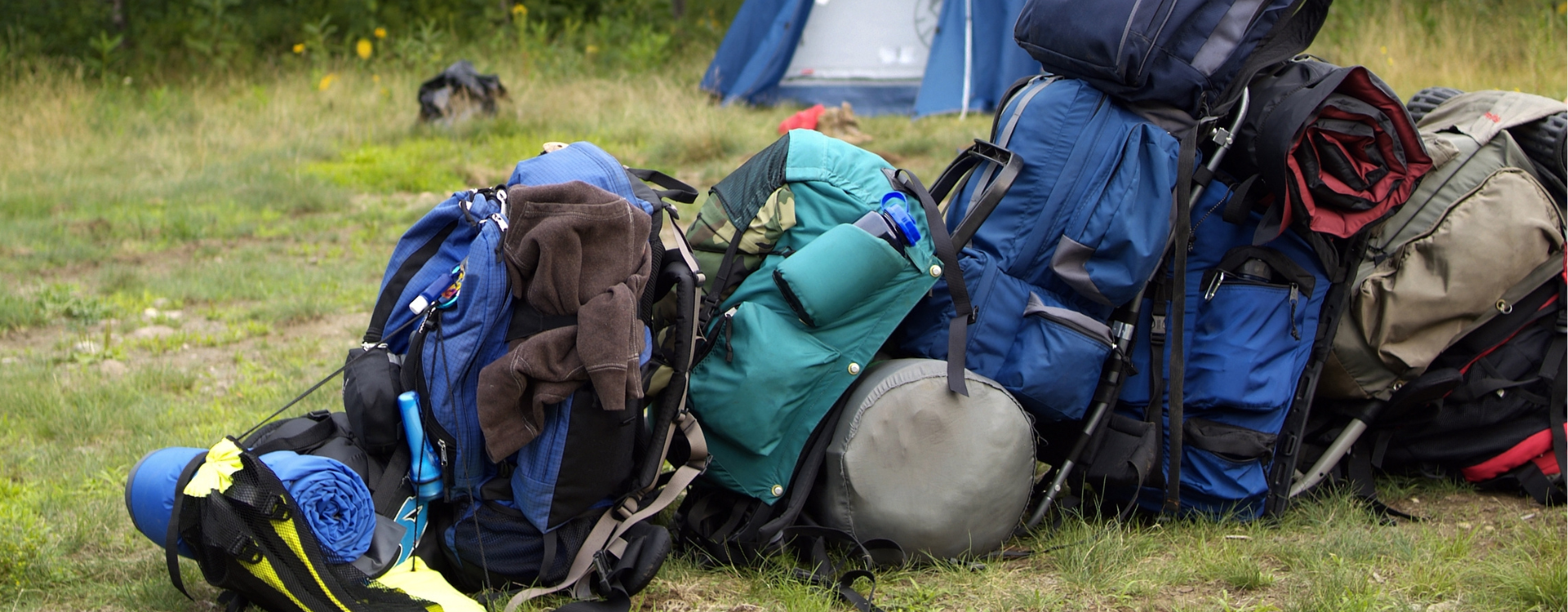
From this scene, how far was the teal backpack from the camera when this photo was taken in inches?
99.9

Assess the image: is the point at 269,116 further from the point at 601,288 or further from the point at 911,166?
the point at 601,288

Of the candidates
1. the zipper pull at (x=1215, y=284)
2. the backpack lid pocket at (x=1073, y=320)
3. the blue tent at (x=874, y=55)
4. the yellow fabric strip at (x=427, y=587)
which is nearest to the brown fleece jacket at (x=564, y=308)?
A: the yellow fabric strip at (x=427, y=587)

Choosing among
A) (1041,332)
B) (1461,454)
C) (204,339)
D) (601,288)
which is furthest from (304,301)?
(1461,454)

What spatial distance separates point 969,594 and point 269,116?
26.2 feet

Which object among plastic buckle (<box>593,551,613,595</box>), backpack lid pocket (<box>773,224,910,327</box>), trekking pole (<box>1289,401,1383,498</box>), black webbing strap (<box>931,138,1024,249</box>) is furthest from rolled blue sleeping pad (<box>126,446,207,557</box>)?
trekking pole (<box>1289,401,1383,498</box>)

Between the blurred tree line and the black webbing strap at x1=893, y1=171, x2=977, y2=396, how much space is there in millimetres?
8614

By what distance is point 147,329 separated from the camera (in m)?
4.69

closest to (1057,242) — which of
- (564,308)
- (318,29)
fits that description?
(564,308)

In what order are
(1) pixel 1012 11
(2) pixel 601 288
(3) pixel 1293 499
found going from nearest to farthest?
(2) pixel 601 288, (3) pixel 1293 499, (1) pixel 1012 11

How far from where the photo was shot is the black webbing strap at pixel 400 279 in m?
2.64

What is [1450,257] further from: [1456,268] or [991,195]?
[991,195]

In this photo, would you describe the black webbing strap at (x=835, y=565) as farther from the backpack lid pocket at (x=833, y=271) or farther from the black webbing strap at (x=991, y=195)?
the black webbing strap at (x=991, y=195)

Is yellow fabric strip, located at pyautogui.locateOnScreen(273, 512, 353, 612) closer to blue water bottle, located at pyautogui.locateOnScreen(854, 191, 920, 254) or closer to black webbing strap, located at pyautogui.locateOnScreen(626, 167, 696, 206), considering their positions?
black webbing strap, located at pyautogui.locateOnScreen(626, 167, 696, 206)

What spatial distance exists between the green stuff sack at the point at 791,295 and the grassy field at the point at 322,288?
1.09ft
